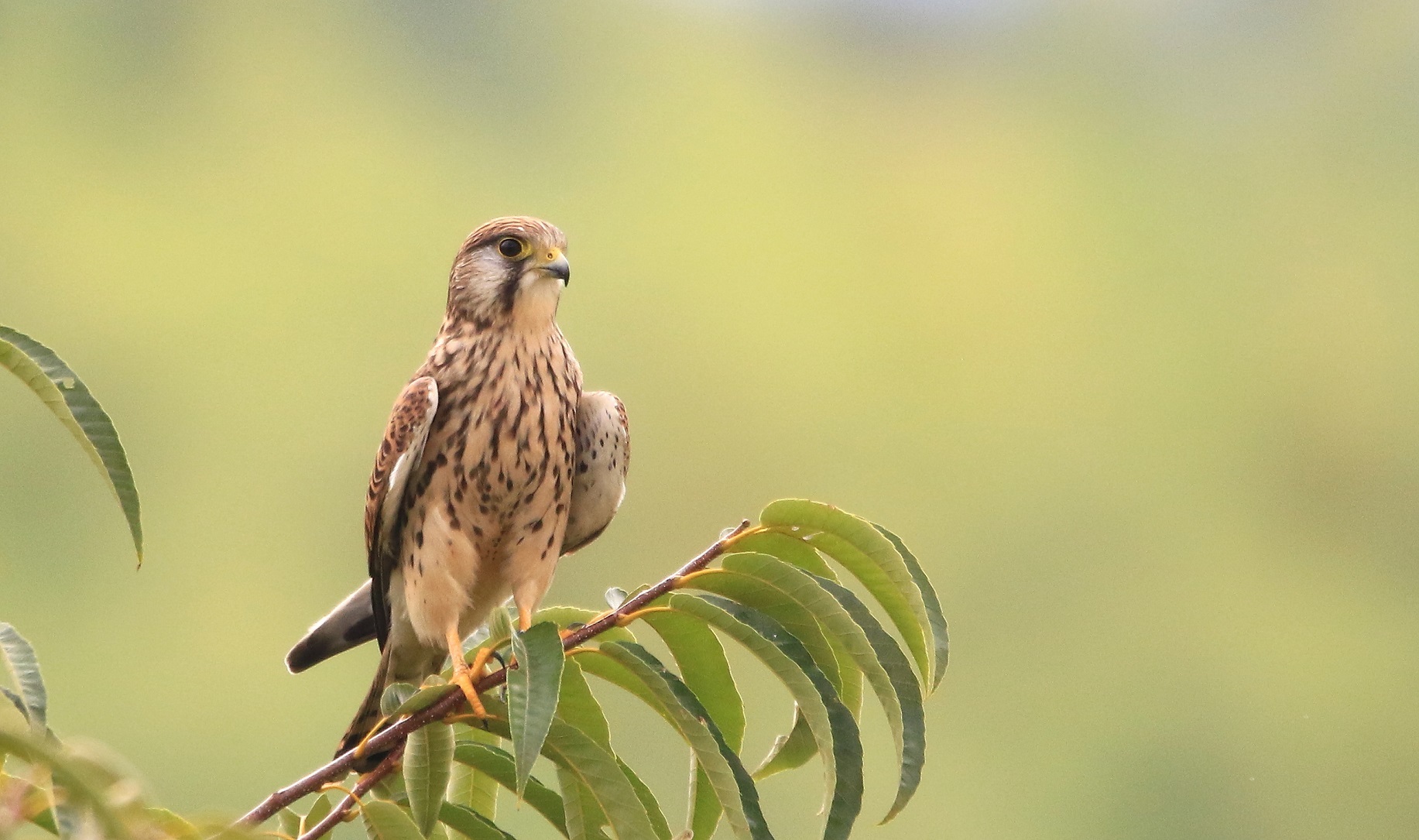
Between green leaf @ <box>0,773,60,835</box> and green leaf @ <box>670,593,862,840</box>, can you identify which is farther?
green leaf @ <box>670,593,862,840</box>

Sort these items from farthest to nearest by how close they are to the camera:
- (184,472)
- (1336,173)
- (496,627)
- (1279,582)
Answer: (1336,173), (1279,582), (184,472), (496,627)

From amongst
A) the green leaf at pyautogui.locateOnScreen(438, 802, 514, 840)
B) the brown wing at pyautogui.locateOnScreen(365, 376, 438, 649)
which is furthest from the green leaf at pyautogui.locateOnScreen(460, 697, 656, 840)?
the brown wing at pyautogui.locateOnScreen(365, 376, 438, 649)

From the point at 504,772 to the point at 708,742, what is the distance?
240 mm

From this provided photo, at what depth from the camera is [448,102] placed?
22.7 ft

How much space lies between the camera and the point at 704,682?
53.6 inches

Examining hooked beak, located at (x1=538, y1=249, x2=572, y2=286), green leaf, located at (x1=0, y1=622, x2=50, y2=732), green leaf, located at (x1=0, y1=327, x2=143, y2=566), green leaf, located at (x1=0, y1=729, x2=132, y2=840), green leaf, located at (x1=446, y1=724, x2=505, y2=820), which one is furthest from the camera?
hooked beak, located at (x1=538, y1=249, x2=572, y2=286)

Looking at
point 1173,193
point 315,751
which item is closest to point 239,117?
point 315,751

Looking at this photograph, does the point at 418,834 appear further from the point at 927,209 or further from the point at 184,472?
the point at 927,209

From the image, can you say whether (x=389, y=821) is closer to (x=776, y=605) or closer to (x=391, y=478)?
(x=776, y=605)

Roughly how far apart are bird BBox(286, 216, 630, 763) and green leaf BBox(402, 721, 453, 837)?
644 millimetres

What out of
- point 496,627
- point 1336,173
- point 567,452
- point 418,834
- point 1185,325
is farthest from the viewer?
point 1336,173

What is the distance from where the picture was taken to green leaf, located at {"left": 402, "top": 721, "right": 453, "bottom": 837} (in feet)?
3.74

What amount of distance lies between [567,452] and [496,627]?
2.39 ft

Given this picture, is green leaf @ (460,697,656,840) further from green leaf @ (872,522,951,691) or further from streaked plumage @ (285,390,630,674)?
streaked plumage @ (285,390,630,674)
